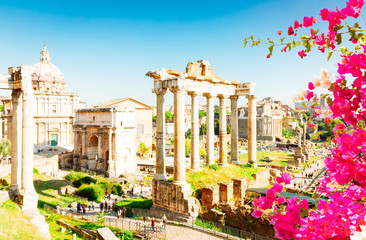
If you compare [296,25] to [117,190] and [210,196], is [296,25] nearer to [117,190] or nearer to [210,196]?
[210,196]

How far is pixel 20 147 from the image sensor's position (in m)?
13.2

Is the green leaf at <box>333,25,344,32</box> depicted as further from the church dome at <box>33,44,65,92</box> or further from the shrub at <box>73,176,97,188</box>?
the church dome at <box>33,44,65,92</box>

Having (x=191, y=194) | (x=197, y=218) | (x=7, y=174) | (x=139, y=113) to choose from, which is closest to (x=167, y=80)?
(x=191, y=194)

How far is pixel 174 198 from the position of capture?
44.8 feet

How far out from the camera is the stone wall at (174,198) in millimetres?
13328

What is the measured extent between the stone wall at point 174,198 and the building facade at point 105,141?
2063cm

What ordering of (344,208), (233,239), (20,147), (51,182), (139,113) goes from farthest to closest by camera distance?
(139,113), (51,182), (20,147), (233,239), (344,208)


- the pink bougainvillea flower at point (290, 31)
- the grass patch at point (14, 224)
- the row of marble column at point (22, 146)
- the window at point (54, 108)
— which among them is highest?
the window at point (54, 108)

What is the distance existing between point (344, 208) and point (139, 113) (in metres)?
54.9

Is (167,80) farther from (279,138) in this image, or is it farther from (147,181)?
(279,138)

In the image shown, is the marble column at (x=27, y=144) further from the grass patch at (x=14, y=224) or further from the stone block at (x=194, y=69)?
the stone block at (x=194, y=69)

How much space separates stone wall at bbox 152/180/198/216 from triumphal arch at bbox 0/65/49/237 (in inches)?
210

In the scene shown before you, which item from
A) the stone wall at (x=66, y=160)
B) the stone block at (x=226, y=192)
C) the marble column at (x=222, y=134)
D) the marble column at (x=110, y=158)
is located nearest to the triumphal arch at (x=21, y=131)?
the stone block at (x=226, y=192)

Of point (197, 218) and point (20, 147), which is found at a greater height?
point (20, 147)
